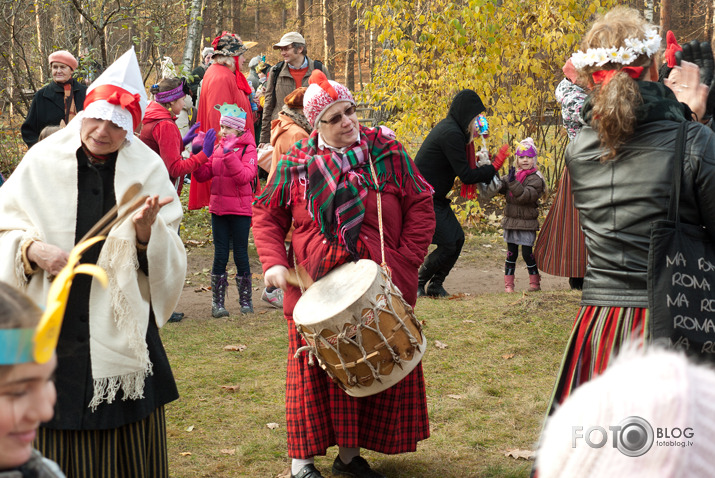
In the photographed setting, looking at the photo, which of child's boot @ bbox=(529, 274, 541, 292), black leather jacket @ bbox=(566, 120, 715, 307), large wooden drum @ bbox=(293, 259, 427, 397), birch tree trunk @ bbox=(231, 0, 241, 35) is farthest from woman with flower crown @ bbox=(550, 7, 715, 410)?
birch tree trunk @ bbox=(231, 0, 241, 35)

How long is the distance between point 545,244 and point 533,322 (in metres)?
2.75

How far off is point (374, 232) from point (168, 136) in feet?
11.4

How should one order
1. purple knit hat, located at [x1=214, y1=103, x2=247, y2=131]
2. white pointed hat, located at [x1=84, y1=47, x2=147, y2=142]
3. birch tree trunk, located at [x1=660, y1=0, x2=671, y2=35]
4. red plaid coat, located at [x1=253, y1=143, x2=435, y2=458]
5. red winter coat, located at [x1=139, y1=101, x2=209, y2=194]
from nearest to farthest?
1. white pointed hat, located at [x1=84, y1=47, x2=147, y2=142]
2. red plaid coat, located at [x1=253, y1=143, x2=435, y2=458]
3. red winter coat, located at [x1=139, y1=101, x2=209, y2=194]
4. purple knit hat, located at [x1=214, y1=103, x2=247, y2=131]
5. birch tree trunk, located at [x1=660, y1=0, x2=671, y2=35]

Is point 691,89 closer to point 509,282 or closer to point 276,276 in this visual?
point 276,276

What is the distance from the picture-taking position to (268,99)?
360 inches

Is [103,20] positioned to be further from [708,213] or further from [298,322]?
[708,213]

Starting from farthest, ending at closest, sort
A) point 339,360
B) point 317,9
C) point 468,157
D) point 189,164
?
1. point 317,9
2. point 468,157
3. point 189,164
4. point 339,360

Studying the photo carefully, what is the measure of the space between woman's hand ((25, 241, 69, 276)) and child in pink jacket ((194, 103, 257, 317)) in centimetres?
427

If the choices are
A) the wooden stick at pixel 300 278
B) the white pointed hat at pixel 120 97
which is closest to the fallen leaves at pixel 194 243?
the wooden stick at pixel 300 278

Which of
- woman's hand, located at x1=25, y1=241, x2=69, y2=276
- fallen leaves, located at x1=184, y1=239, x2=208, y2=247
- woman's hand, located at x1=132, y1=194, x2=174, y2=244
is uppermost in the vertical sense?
woman's hand, located at x1=132, y1=194, x2=174, y2=244

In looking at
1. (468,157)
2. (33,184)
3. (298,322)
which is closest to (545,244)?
(298,322)

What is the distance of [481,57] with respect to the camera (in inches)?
417

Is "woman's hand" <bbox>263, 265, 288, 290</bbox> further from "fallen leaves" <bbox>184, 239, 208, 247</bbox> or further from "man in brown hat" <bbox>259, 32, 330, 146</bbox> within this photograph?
"fallen leaves" <bbox>184, 239, 208, 247</bbox>

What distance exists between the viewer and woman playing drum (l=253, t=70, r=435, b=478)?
379 cm
